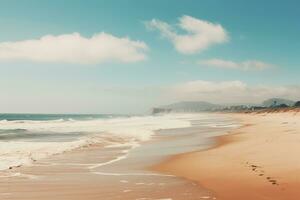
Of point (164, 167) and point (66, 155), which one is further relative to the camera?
point (66, 155)

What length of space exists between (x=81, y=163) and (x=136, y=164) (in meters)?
2.53

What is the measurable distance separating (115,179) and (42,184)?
244cm

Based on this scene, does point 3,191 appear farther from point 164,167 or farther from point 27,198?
point 164,167

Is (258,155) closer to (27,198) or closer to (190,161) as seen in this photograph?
(190,161)

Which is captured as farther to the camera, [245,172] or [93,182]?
[245,172]

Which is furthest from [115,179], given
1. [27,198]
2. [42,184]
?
[27,198]

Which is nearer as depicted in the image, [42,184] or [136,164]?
[42,184]

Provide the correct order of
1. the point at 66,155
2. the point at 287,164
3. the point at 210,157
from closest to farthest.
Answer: the point at 287,164
the point at 210,157
the point at 66,155

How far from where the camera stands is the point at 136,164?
61.6 ft

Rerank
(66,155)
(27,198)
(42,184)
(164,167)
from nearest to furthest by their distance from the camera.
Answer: (27,198) < (42,184) < (164,167) < (66,155)

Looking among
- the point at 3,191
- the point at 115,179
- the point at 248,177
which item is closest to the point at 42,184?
the point at 3,191

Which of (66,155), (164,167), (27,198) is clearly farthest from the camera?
(66,155)

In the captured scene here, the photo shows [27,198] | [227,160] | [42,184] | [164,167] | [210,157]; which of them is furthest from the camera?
[210,157]

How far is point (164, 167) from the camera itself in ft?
58.7
